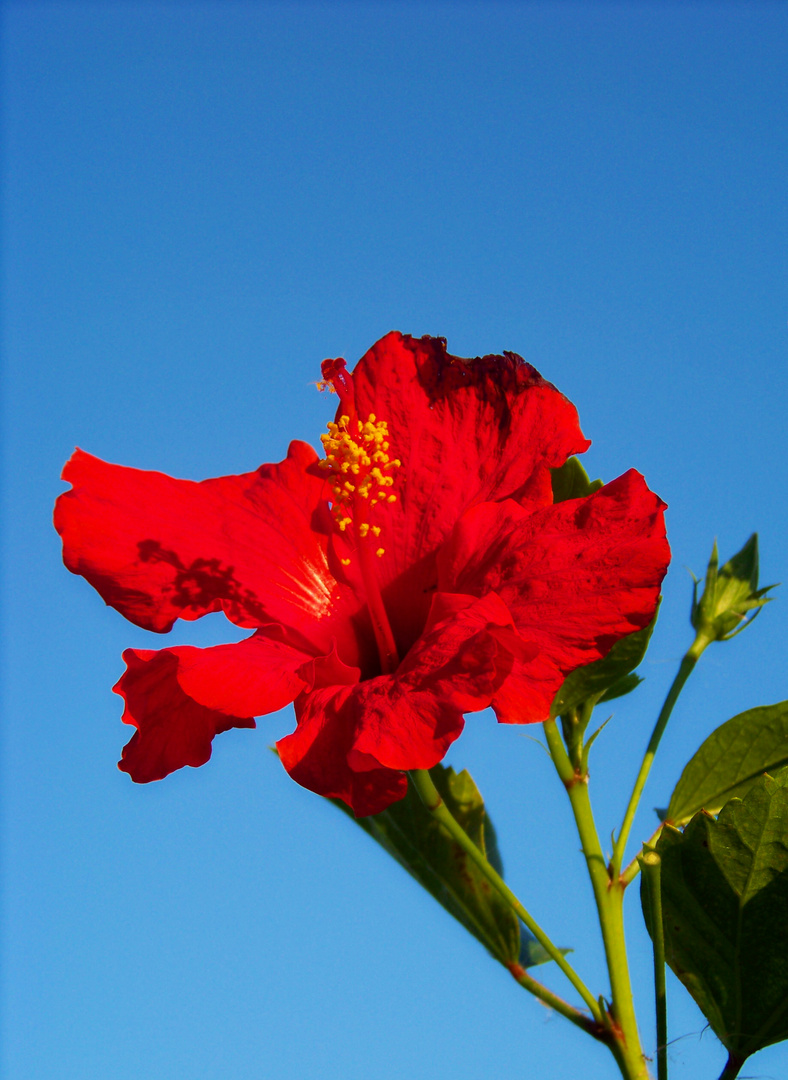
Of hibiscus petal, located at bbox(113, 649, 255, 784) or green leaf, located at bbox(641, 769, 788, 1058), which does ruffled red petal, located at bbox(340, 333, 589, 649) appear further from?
green leaf, located at bbox(641, 769, 788, 1058)

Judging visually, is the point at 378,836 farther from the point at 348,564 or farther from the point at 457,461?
the point at 457,461

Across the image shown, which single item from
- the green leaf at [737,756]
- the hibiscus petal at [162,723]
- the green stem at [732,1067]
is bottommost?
the green stem at [732,1067]

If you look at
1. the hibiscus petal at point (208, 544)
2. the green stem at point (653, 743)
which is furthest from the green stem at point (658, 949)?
the hibiscus petal at point (208, 544)

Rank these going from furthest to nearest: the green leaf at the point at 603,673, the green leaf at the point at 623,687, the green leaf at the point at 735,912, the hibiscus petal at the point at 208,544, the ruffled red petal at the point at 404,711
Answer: the green leaf at the point at 623,687, the green leaf at the point at 603,673, the hibiscus petal at the point at 208,544, the green leaf at the point at 735,912, the ruffled red petal at the point at 404,711

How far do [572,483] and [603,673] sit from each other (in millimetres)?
297

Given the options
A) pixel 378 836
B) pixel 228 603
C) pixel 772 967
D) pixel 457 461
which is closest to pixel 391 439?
pixel 457 461

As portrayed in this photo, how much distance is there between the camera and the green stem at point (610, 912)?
1.26m

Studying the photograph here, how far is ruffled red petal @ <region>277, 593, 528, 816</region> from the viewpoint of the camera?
1.10m

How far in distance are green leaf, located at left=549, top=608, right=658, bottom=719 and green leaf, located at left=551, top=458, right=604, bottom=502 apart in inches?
9.1

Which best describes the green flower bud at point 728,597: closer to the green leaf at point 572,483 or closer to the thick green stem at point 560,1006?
the green leaf at point 572,483

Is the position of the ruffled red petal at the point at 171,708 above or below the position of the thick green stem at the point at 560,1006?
above

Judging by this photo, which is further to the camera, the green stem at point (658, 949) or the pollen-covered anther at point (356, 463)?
the pollen-covered anther at point (356, 463)

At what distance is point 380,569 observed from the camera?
5.05ft

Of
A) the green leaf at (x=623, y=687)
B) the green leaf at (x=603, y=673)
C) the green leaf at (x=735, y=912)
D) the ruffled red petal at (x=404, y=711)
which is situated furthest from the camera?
the green leaf at (x=623, y=687)
